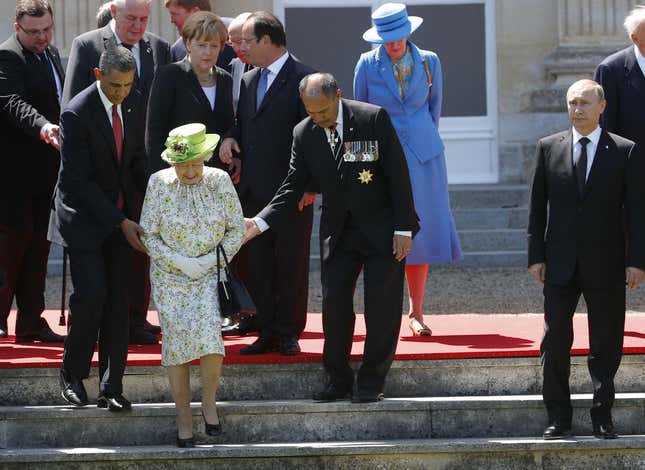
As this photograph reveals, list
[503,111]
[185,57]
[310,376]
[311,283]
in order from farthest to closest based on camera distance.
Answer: [503,111] < [311,283] < [185,57] < [310,376]

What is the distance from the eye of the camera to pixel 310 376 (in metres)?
7.55

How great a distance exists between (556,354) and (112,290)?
2.15m

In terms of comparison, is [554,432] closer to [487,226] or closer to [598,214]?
[598,214]

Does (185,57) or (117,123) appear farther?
(185,57)

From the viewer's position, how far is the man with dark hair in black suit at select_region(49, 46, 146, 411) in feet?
23.4

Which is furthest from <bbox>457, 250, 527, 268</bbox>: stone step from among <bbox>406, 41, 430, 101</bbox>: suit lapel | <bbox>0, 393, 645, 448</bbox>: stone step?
<bbox>0, 393, 645, 448</bbox>: stone step

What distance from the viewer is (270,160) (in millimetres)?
7938

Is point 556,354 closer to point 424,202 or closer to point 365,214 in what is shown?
point 365,214

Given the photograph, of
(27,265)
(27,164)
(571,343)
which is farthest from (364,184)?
(27,265)

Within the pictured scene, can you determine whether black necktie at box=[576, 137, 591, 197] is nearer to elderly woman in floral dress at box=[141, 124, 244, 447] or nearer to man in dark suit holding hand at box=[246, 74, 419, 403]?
man in dark suit holding hand at box=[246, 74, 419, 403]

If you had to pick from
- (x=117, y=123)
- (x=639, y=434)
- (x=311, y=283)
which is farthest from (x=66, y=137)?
(x=311, y=283)

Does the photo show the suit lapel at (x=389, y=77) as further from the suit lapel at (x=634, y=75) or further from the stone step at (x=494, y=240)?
the stone step at (x=494, y=240)

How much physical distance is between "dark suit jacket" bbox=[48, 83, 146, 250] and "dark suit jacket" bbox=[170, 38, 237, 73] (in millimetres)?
1238

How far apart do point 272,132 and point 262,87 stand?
0.88 feet
